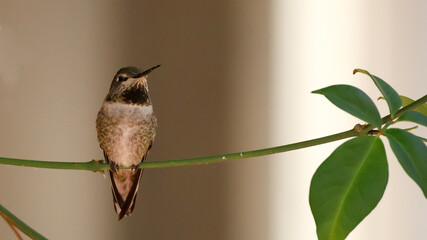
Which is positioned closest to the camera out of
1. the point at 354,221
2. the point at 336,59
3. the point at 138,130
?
the point at 354,221

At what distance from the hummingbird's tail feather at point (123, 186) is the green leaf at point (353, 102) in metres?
0.61

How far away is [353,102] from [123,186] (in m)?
0.65

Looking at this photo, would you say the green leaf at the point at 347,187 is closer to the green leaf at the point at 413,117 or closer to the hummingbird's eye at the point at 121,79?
the green leaf at the point at 413,117

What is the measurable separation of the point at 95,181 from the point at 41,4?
1.92 ft

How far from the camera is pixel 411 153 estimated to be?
1.73 feet

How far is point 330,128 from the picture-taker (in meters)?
1.88

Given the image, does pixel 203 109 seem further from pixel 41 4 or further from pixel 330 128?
pixel 41 4

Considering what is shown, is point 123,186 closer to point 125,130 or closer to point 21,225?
point 125,130

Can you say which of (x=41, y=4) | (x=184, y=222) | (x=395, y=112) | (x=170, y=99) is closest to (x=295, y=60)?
(x=170, y=99)

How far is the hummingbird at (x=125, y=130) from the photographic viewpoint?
1.08 metres

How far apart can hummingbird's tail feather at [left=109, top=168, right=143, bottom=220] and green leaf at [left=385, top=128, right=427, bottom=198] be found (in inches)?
25.9

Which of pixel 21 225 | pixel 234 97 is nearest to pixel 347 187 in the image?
pixel 21 225

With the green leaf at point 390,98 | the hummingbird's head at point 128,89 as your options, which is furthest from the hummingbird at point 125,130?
the green leaf at point 390,98

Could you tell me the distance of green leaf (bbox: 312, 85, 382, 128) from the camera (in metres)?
0.55
